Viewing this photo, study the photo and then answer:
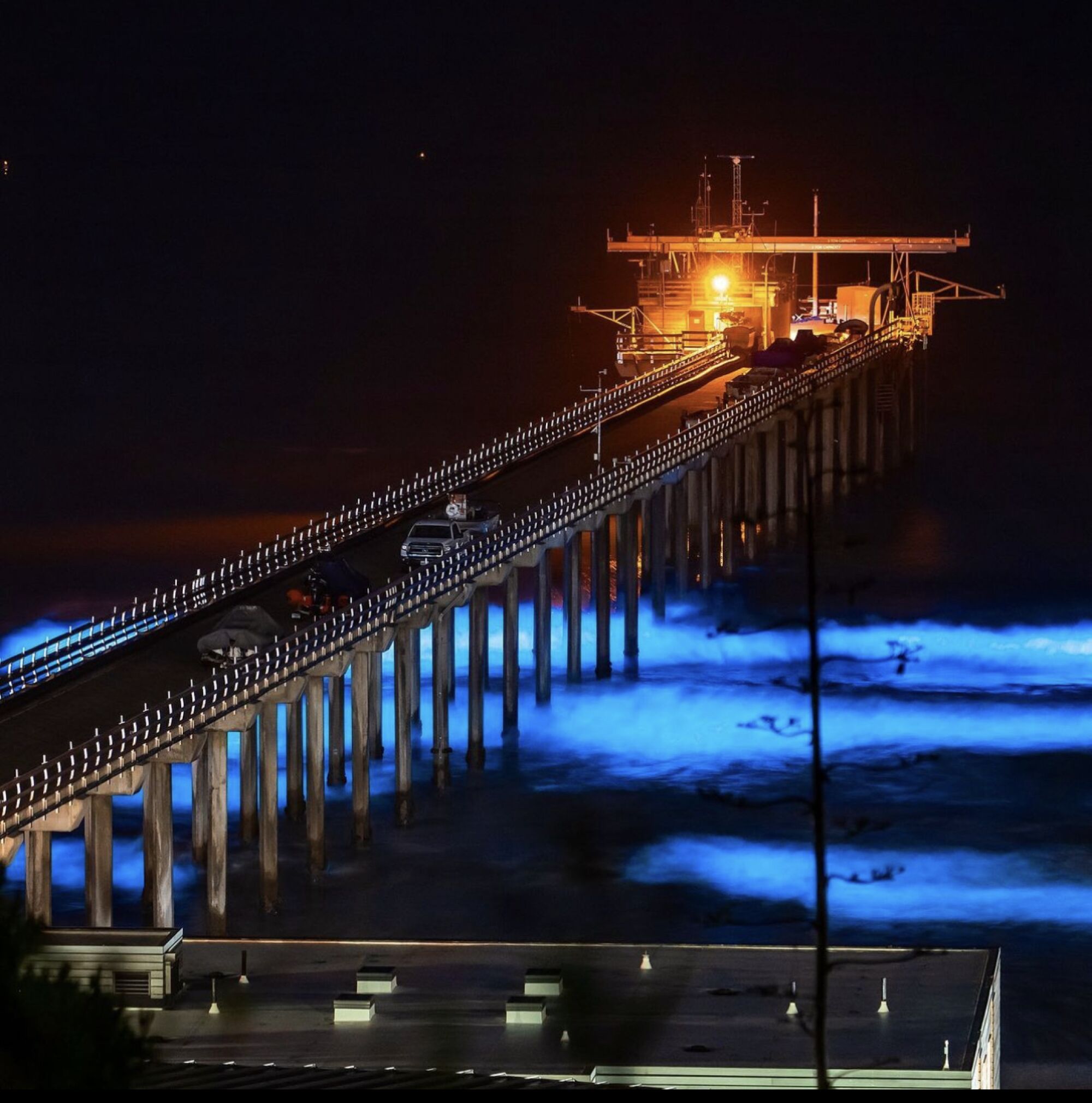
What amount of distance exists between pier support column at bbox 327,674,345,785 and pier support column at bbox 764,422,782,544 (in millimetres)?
32917

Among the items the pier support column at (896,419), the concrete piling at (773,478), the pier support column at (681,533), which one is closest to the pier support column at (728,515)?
the concrete piling at (773,478)

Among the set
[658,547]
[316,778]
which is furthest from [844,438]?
[316,778]

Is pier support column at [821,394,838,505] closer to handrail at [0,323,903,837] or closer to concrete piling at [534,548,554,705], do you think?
handrail at [0,323,903,837]

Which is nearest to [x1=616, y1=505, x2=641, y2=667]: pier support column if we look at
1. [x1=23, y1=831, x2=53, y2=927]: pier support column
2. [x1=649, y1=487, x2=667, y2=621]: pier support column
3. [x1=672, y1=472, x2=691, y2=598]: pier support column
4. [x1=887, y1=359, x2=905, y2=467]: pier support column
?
[x1=649, y1=487, x2=667, y2=621]: pier support column

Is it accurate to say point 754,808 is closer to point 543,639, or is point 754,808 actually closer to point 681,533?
point 543,639

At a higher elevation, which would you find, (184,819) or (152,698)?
(152,698)

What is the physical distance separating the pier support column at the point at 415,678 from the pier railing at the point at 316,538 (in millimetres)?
3066

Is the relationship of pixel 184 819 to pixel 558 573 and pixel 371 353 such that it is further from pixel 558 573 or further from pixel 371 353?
pixel 371 353

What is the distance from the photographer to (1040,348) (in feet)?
643

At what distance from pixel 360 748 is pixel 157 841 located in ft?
25.0

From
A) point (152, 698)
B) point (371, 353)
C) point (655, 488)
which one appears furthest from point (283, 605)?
point (371, 353)

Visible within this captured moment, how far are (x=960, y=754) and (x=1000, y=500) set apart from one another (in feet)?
164

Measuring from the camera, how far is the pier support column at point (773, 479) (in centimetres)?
7812

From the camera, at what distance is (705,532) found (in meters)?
70.3
